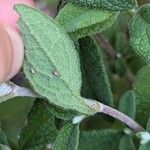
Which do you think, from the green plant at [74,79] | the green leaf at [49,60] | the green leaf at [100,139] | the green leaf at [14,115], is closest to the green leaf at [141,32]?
the green plant at [74,79]

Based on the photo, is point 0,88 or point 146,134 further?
point 146,134

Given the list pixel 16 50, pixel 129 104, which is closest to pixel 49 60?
pixel 16 50

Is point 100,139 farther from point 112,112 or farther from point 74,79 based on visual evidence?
point 74,79

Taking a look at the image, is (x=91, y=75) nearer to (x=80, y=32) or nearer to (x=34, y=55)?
(x=80, y=32)

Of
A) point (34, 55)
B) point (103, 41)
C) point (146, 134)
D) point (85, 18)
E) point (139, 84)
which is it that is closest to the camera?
point (34, 55)

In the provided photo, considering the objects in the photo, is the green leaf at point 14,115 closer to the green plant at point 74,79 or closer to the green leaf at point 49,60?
the green plant at point 74,79

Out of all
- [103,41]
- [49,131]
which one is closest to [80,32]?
[49,131]

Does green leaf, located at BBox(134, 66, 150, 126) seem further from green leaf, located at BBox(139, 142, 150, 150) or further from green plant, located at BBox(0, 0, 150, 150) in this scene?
green leaf, located at BBox(139, 142, 150, 150)

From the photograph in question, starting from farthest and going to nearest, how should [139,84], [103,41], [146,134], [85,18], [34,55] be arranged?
[103,41]
[139,84]
[146,134]
[85,18]
[34,55]
